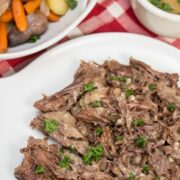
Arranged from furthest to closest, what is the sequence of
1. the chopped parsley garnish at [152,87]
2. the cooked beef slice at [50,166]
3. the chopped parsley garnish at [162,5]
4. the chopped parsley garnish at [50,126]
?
1. the chopped parsley garnish at [162,5]
2. the chopped parsley garnish at [152,87]
3. the chopped parsley garnish at [50,126]
4. the cooked beef slice at [50,166]

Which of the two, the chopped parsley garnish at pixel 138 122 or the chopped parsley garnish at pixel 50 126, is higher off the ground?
the chopped parsley garnish at pixel 50 126

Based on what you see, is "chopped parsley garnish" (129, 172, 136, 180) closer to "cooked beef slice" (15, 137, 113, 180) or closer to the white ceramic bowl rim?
"cooked beef slice" (15, 137, 113, 180)

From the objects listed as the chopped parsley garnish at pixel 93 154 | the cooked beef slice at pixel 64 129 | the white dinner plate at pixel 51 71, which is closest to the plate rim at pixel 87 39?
the white dinner plate at pixel 51 71

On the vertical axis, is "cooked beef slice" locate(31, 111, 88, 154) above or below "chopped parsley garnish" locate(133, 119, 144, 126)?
above

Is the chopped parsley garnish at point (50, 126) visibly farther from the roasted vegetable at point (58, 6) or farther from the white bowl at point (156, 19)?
the white bowl at point (156, 19)

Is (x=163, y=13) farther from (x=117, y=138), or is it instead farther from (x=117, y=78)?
(x=117, y=138)

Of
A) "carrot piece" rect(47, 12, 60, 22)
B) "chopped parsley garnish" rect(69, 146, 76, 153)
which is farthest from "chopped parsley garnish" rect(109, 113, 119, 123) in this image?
"carrot piece" rect(47, 12, 60, 22)

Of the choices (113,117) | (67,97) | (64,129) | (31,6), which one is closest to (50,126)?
(64,129)
